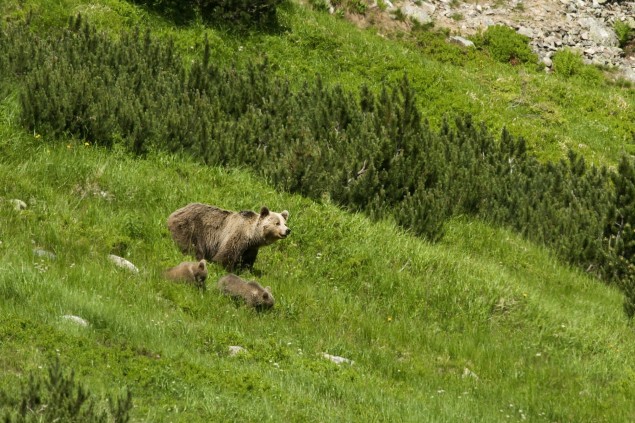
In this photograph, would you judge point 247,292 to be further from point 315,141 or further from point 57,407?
Answer: point 315,141

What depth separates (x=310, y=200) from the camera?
51.0 ft

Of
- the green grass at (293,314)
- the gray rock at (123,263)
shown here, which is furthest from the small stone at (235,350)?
the gray rock at (123,263)

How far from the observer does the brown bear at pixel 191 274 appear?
1176 cm

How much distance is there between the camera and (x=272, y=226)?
12586mm

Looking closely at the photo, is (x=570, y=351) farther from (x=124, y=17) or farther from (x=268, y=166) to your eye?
(x=124, y=17)

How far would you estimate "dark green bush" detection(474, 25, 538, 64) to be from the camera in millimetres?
31062

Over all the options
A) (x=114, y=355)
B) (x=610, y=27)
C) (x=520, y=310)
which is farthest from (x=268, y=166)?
(x=610, y=27)

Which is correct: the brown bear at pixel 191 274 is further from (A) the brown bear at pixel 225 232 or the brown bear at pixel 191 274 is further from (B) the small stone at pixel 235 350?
(B) the small stone at pixel 235 350

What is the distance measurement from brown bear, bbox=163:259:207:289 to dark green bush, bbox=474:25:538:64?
823 inches

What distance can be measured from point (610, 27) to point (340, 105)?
58.6ft

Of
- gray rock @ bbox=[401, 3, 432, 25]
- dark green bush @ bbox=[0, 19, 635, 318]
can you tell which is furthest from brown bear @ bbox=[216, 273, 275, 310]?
gray rock @ bbox=[401, 3, 432, 25]

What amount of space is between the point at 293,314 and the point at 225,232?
1.46 metres

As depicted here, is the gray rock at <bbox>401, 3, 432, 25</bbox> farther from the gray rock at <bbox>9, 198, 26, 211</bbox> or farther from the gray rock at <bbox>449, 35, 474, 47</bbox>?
the gray rock at <bbox>9, 198, 26, 211</bbox>

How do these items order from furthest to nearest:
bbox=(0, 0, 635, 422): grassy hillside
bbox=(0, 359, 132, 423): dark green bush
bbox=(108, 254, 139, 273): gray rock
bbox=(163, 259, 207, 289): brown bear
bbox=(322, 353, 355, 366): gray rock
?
bbox=(108, 254, 139, 273): gray rock, bbox=(163, 259, 207, 289): brown bear, bbox=(322, 353, 355, 366): gray rock, bbox=(0, 0, 635, 422): grassy hillside, bbox=(0, 359, 132, 423): dark green bush
